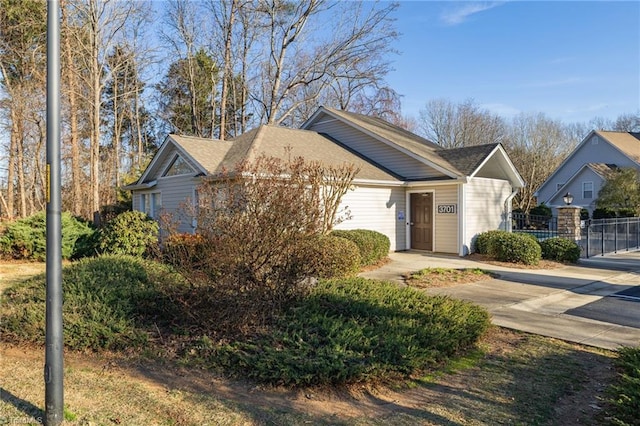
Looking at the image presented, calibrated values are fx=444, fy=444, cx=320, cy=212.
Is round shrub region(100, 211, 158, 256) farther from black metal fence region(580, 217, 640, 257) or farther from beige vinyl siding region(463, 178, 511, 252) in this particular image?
black metal fence region(580, 217, 640, 257)

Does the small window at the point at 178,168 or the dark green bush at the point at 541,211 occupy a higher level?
the small window at the point at 178,168

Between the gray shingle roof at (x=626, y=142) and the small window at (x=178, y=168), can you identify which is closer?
the small window at (x=178, y=168)

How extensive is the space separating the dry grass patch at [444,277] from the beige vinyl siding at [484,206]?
12.5 ft

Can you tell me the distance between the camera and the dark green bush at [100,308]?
5.54 m

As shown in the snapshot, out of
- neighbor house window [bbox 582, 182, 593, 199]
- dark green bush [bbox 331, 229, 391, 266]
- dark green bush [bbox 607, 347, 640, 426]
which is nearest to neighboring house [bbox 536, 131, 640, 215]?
neighbor house window [bbox 582, 182, 593, 199]

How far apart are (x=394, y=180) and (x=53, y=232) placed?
13.8m

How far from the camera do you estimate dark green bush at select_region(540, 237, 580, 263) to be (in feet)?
46.8

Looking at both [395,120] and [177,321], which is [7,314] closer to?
[177,321]

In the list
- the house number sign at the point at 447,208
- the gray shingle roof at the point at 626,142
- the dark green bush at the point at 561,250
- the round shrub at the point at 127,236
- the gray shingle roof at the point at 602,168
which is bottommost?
the dark green bush at the point at 561,250

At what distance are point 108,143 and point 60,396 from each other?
30.3 metres

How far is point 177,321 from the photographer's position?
6.21 meters

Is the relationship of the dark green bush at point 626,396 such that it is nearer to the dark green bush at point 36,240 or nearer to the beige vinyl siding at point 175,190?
the beige vinyl siding at point 175,190

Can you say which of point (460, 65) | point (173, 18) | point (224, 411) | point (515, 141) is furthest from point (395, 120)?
point (224, 411)

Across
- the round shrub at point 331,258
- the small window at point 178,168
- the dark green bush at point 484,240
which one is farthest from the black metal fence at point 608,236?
the small window at point 178,168
